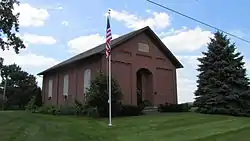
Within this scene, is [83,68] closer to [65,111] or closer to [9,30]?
[65,111]

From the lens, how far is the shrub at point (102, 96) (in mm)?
20500

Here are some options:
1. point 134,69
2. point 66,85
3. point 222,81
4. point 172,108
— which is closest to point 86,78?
point 134,69

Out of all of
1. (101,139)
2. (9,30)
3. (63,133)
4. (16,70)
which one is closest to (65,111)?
(9,30)

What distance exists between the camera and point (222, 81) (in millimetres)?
23812

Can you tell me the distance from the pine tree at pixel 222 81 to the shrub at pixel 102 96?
6.77m

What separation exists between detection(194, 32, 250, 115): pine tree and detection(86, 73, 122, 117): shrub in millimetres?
6769

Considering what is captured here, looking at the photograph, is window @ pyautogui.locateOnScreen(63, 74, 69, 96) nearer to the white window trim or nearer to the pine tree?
the white window trim

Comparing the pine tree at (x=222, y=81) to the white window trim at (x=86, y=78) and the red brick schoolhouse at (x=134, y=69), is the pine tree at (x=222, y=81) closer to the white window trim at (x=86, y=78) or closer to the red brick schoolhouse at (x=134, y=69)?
the red brick schoolhouse at (x=134, y=69)

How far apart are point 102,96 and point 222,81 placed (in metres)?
9.47

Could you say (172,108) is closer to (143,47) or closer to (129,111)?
(129,111)

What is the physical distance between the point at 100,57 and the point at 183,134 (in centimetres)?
1465

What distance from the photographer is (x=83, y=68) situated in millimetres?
28125

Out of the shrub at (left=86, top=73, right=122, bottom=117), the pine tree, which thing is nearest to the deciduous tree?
the shrub at (left=86, top=73, right=122, bottom=117)

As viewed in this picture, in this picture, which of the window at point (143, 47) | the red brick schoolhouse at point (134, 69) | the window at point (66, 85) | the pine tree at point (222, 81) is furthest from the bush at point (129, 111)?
the window at point (66, 85)
